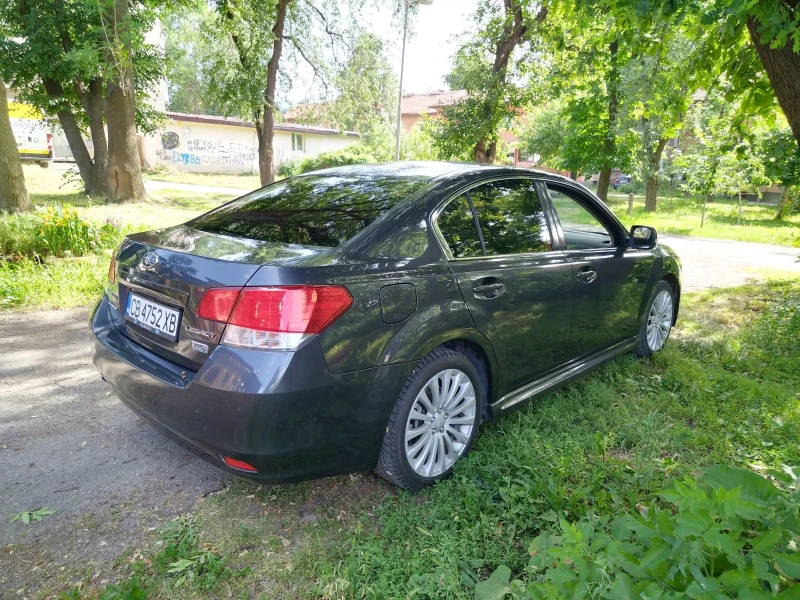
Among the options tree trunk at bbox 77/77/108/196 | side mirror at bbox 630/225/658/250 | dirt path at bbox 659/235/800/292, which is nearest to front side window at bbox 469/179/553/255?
side mirror at bbox 630/225/658/250

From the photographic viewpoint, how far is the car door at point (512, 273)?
9.34 feet

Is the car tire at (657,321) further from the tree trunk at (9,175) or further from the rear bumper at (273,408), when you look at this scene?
the tree trunk at (9,175)

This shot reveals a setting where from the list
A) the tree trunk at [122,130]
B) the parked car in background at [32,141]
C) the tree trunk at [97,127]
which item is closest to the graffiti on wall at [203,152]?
the parked car in background at [32,141]

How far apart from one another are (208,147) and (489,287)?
38.8m

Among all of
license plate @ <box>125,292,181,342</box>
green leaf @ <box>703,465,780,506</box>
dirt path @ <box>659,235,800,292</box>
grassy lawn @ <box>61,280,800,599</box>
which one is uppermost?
license plate @ <box>125,292,181,342</box>

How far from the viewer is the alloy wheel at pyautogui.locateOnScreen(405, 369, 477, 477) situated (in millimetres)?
2625

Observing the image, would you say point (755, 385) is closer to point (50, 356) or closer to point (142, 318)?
point (142, 318)

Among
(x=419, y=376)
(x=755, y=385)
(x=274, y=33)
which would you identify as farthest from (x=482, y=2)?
(x=419, y=376)

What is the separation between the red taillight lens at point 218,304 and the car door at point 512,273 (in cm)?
109

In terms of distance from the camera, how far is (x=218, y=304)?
2.22m

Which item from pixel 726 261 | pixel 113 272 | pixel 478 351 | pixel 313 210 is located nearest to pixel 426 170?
pixel 313 210

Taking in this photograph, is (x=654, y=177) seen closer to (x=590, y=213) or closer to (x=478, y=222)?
(x=590, y=213)

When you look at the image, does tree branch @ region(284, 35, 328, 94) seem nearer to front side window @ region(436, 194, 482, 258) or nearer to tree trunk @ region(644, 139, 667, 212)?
tree trunk @ region(644, 139, 667, 212)

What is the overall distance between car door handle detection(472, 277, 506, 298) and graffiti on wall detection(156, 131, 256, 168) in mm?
38391
